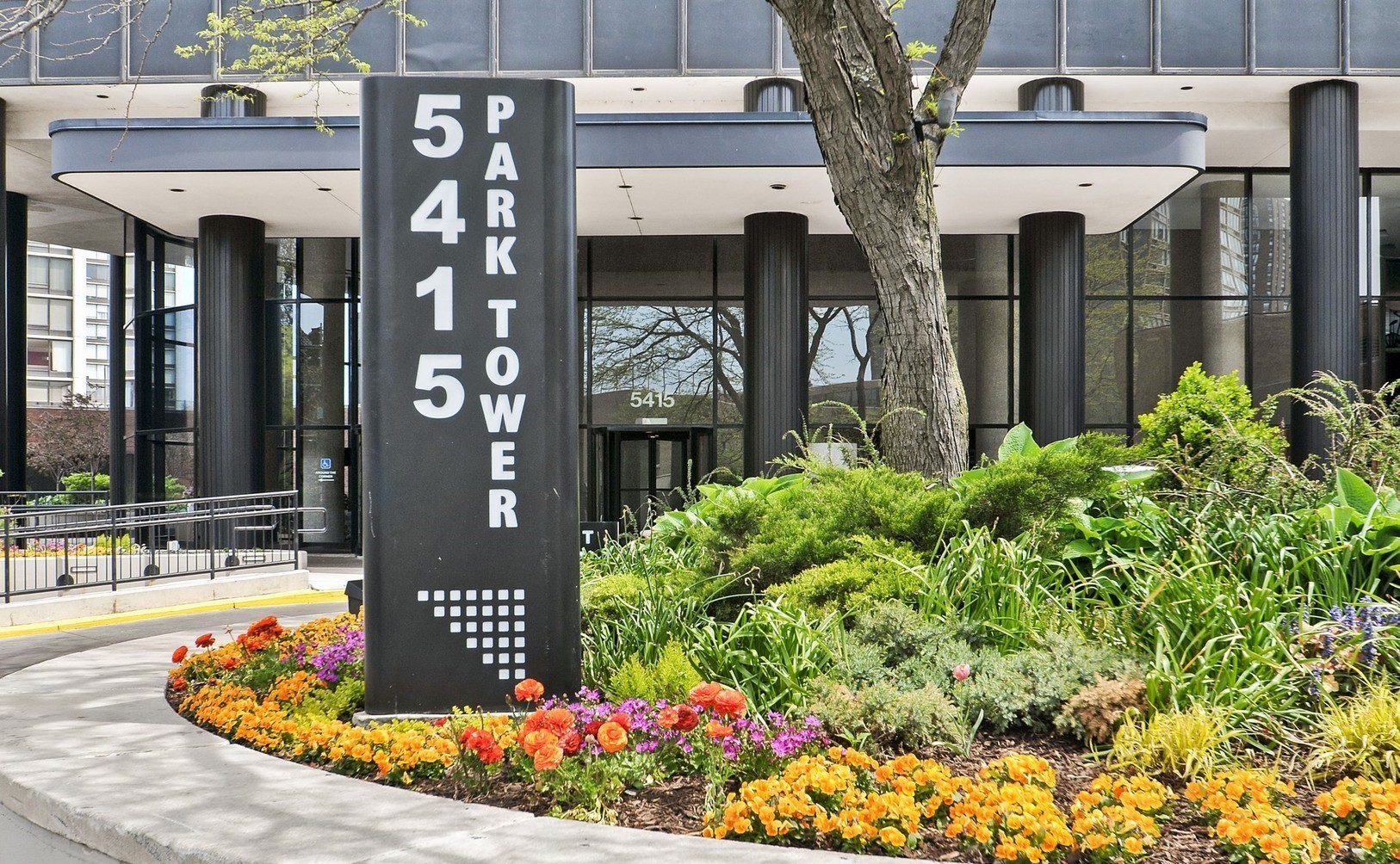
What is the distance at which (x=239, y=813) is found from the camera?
3186 millimetres

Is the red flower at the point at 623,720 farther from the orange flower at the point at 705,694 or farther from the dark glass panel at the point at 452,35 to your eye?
the dark glass panel at the point at 452,35

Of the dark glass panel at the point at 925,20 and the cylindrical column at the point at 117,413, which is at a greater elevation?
the dark glass panel at the point at 925,20

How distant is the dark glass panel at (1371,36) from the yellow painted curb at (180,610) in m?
18.1

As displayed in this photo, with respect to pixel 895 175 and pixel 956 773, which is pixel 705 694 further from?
pixel 895 175

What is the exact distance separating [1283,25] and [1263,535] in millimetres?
15506

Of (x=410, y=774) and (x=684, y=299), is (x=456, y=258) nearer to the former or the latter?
(x=410, y=774)

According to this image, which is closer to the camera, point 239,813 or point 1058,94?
point 239,813

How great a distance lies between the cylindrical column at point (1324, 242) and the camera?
667 inches

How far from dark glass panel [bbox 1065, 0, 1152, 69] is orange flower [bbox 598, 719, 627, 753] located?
17026mm

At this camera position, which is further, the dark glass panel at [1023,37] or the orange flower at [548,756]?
the dark glass panel at [1023,37]

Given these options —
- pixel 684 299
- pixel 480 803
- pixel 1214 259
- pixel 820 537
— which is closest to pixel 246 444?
pixel 684 299

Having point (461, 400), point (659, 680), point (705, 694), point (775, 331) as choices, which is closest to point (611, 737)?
point (705, 694)

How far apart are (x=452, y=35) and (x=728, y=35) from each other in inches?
186

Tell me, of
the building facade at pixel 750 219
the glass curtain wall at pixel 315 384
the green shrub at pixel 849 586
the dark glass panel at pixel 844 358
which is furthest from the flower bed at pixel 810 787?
the glass curtain wall at pixel 315 384
